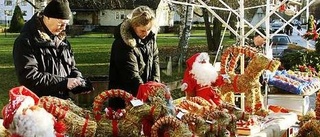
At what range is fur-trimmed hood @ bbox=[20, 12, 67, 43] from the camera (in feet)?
10.3

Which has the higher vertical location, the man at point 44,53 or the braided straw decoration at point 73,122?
the man at point 44,53

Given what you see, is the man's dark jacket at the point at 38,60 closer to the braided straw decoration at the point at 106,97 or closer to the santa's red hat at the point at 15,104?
the braided straw decoration at the point at 106,97

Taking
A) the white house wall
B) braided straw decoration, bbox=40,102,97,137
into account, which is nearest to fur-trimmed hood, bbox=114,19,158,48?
braided straw decoration, bbox=40,102,97,137

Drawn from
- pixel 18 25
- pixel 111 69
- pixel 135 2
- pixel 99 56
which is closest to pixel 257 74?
pixel 111 69

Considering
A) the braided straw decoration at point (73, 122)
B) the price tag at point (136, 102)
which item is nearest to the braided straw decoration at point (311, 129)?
the price tag at point (136, 102)

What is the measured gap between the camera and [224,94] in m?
4.62

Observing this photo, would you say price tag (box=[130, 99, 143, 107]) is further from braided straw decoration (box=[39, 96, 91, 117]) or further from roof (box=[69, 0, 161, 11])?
roof (box=[69, 0, 161, 11])

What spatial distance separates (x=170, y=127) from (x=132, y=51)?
801 millimetres

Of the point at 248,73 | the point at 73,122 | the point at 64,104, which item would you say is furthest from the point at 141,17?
the point at 248,73

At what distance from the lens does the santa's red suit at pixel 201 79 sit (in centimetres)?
426

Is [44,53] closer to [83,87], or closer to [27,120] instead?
[83,87]

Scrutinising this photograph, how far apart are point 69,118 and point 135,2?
20.3 meters

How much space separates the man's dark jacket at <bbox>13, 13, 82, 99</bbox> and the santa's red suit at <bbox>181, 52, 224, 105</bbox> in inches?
53.6

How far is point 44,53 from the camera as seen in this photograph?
3182 mm
